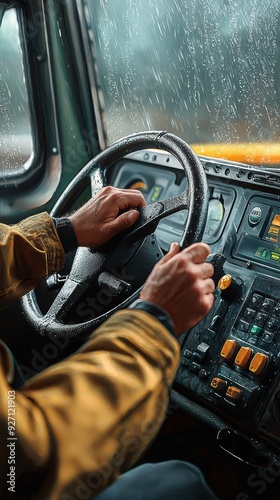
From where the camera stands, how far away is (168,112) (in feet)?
7.08

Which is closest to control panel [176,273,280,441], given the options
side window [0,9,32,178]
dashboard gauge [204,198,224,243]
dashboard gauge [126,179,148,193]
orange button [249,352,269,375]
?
orange button [249,352,269,375]

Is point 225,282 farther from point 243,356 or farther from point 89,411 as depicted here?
point 89,411

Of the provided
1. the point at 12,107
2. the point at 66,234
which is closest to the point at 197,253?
the point at 66,234

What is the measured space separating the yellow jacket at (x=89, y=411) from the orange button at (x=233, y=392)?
56 centimetres

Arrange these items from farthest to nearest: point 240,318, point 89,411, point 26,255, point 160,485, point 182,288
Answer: point 240,318 < point 26,255 < point 160,485 < point 182,288 < point 89,411

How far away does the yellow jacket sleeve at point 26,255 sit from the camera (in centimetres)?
124

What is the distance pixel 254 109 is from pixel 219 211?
0.51 metres

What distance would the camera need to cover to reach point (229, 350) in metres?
1.34

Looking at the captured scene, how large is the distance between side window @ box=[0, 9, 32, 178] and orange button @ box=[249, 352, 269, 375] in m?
1.33

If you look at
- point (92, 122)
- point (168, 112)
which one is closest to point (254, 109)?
point (168, 112)

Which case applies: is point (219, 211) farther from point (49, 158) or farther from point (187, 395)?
point (49, 158)

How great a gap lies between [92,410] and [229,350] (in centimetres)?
68

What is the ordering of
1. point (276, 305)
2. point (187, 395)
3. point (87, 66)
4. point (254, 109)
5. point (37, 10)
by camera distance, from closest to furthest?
point (276, 305) → point (187, 395) → point (254, 109) → point (37, 10) → point (87, 66)

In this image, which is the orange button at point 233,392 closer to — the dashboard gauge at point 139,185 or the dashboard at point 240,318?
the dashboard at point 240,318
